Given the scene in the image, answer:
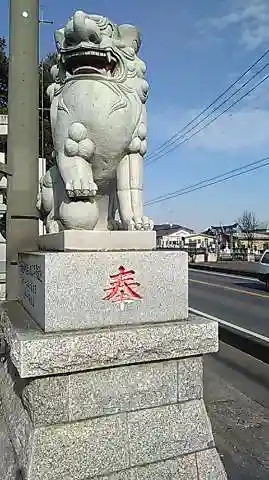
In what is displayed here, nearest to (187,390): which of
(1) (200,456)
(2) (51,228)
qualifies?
(1) (200,456)

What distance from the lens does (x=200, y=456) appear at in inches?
93.0

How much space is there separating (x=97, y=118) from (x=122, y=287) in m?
Result: 1.01

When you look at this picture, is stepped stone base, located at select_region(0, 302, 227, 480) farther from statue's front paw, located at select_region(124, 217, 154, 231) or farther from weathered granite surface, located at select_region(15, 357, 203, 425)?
statue's front paw, located at select_region(124, 217, 154, 231)

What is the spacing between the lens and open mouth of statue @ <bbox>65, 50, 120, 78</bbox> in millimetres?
2473

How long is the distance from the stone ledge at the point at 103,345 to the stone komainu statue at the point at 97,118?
2.15 ft

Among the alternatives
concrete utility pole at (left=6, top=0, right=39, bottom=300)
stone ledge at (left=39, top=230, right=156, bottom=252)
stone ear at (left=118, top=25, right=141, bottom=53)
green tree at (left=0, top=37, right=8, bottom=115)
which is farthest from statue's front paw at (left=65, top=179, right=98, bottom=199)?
green tree at (left=0, top=37, right=8, bottom=115)

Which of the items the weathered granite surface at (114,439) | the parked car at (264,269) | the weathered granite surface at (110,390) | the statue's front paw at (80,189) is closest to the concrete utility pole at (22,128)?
the statue's front paw at (80,189)

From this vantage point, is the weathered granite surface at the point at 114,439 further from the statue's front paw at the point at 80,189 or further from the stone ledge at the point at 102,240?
the statue's front paw at the point at 80,189

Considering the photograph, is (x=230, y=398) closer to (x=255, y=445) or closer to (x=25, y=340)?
(x=255, y=445)

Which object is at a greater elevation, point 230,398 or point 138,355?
point 138,355

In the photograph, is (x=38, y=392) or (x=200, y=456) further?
(x=200, y=456)

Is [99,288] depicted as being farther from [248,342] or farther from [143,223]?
[248,342]

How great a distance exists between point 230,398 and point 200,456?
6.31 feet

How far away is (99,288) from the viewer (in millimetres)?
2326
